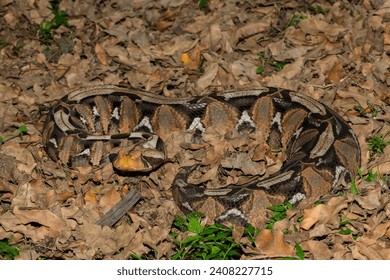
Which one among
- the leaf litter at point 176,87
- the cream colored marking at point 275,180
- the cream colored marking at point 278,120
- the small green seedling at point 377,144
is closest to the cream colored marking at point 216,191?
the cream colored marking at point 275,180

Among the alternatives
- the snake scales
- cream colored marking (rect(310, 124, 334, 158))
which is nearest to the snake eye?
the snake scales

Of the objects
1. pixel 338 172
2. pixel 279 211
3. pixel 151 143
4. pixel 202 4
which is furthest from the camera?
pixel 202 4

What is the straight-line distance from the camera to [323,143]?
9656 millimetres

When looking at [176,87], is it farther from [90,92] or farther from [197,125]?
[90,92]

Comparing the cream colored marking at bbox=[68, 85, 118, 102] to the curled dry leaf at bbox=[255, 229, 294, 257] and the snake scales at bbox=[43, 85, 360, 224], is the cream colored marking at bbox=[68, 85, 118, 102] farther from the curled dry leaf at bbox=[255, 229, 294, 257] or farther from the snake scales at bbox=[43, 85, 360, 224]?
the curled dry leaf at bbox=[255, 229, 294, 257]

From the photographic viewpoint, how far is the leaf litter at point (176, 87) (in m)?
8.32

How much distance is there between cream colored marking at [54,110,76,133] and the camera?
424 inches

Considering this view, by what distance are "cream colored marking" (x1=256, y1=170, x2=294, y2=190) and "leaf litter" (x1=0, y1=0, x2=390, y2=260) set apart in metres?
0.35

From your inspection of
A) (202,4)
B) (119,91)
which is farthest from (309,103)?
(202,4)

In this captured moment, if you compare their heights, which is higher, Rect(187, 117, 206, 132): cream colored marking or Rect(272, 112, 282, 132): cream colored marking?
Rect(272, 112, 282, 132): cream colored marking

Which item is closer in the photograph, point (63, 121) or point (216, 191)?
point (216, 191)

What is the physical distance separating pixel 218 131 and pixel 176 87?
150 cm

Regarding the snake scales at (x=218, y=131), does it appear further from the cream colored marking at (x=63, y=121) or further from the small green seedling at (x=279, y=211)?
the small green seedling at (x=279, y=211)
